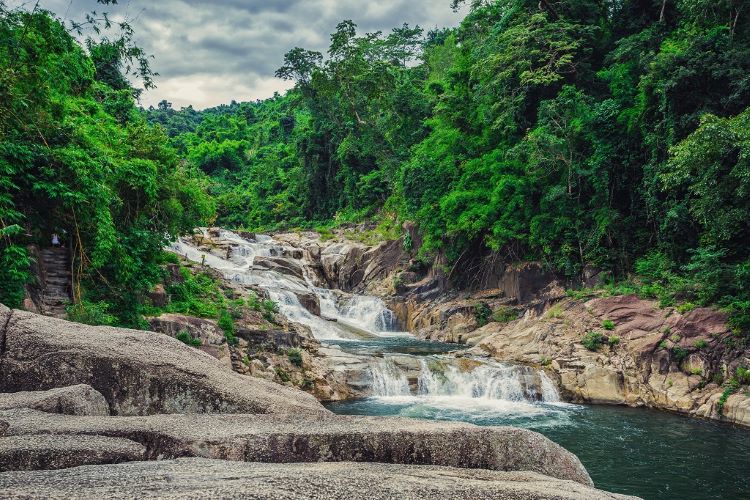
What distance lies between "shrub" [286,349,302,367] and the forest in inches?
189

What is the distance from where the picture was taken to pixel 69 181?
12.2 meters

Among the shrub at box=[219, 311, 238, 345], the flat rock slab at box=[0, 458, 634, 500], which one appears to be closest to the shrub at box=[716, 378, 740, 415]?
the flat rock slab at box=[0, 458, 634, 500]

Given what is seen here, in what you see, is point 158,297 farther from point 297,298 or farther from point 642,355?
point 642,355

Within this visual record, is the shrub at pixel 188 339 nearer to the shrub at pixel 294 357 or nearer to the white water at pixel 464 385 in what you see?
the shrub at pixel 294 357

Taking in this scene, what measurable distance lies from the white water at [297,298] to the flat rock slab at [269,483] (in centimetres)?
1999

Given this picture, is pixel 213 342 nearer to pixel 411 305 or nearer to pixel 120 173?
pixel 120 173

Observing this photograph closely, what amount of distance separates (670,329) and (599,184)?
26.8 ft

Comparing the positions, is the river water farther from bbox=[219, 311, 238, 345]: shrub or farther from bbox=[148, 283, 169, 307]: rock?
bbox=[148, 283, 169, 307]: rock

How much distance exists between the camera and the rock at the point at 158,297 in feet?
53.3

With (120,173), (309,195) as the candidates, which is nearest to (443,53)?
(309,195)

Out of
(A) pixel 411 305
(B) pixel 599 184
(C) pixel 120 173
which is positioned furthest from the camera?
(A) pixel 411 305

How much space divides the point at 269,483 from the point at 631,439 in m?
11.8

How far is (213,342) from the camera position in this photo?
604 inches

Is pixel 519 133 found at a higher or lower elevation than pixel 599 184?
higher
